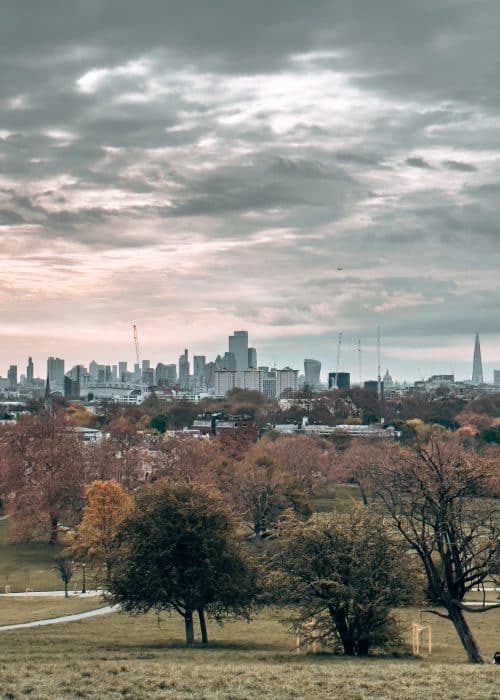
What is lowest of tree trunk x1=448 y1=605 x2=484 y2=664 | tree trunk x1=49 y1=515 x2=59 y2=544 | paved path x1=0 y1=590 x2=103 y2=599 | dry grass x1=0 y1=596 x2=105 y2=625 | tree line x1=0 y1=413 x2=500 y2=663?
paved path x1=0 y1=590 x2=103 y2=599

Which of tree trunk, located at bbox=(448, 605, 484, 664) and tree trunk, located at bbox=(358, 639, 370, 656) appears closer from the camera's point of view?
tree trunk, located at bbox=(448, 605, 484, 664)

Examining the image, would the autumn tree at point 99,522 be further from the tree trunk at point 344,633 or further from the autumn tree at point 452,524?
the autumn tree at point 452,524

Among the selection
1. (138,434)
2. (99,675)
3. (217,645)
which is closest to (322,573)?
(217,645)

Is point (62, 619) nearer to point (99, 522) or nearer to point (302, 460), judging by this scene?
point (99, 522)

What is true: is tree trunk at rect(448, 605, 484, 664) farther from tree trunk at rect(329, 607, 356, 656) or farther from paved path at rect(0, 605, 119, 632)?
paved path at rect(0, 605, 119, 632)

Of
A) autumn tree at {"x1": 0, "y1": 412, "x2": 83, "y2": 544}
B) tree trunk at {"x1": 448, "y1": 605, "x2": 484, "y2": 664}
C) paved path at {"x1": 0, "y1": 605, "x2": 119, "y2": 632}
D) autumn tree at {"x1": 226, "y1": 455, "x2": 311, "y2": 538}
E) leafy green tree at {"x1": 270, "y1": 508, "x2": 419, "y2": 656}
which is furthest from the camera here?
autumn tree at {"x1": 0, "y1": 412, "x2": 83, "y2": 544}

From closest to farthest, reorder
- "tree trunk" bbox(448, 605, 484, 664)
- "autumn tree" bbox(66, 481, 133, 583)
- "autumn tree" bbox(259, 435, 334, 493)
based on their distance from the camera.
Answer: "tree trunk" bbox(448, 605, 484, 664), "autumn tree" bbox(66, 481, 133, 583), "autumn tree" bbox(259, 435, 334, 493)

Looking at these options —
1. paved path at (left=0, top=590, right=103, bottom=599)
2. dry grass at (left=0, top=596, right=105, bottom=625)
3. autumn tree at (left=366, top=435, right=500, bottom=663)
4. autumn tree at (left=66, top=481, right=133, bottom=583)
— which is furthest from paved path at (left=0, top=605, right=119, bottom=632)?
autumn tree at (left=366, top=435, right=500, bottom=663)

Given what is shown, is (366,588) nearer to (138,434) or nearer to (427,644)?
(427,644)
